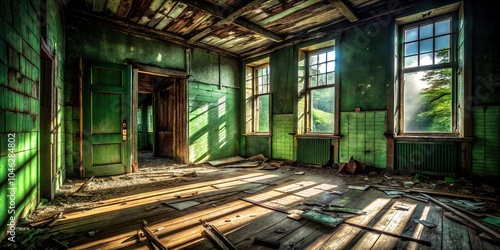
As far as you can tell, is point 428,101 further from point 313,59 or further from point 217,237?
point 217,237

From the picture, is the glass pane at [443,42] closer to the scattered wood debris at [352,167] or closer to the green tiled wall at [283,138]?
the scattered wood debris at [352,167]

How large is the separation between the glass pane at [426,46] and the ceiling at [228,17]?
31.6 inches

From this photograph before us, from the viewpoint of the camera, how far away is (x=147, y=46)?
17.6 feet

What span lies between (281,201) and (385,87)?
345 centimetres

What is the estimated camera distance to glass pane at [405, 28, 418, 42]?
4422 millimetres

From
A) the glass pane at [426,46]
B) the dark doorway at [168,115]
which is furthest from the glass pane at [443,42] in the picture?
the dark doorway at [168,115]

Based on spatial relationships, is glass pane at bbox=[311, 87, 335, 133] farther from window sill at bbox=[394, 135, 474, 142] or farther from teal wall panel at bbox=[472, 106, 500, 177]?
teal wall panel at bbox=[472, 106, 500, 177]

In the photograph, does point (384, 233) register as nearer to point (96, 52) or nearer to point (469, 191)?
point (469, 191)

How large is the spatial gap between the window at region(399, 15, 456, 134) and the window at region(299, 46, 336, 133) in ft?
4.83

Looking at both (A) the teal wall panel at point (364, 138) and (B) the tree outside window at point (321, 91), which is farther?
(B) the tree outside window at point (321, 91)

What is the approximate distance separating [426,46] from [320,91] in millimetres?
2297

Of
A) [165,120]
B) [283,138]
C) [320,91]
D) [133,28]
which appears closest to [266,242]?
[283,138]

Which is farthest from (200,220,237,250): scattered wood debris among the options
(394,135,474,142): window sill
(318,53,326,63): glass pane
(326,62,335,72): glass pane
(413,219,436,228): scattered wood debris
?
(318,53,326,63): glass pane

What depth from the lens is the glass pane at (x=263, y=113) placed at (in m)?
6.95
